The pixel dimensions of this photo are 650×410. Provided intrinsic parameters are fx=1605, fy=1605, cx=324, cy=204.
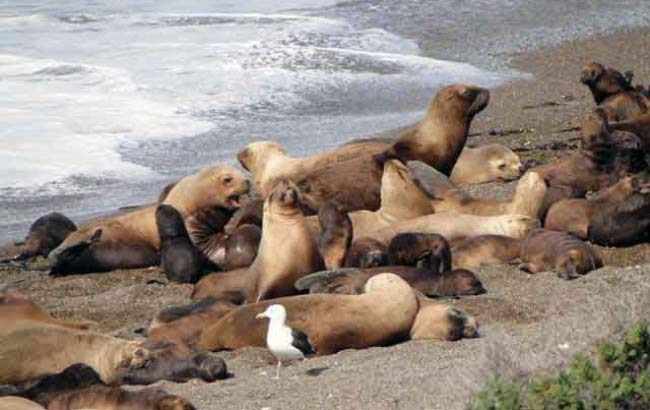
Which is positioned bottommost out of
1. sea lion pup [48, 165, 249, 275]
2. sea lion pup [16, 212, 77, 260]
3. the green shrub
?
sea lion pup [16, 212, 77, 260]

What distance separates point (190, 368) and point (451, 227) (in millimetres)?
3211

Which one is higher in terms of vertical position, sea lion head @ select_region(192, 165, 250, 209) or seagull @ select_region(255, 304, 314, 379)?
seagull @ select_region(255, 304, 314, 379)

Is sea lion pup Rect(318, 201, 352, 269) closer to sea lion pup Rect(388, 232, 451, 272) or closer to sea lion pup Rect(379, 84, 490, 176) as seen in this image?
sea lion pup Rect(388, 232, 451, 272)

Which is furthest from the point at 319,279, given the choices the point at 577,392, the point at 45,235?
the point at 577,392

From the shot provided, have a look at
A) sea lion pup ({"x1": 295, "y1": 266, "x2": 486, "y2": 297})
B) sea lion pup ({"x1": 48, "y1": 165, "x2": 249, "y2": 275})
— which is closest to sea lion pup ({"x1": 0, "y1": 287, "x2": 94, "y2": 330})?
sea lion pup ({"x1": 295, "y1": 266, "x2": 486, "y2": 297})

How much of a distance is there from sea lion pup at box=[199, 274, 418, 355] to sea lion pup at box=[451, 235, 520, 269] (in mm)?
1630

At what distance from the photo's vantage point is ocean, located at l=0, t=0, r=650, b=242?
565 inches

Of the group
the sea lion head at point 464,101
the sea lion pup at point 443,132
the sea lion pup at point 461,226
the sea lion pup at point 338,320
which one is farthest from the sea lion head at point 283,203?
the sea lion head at point 464,101

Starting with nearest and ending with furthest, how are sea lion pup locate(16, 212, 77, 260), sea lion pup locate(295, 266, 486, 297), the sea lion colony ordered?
the sea lion colony, sea lion pup locate(295, 266, 486, 297), sea lion pup locate(16, 212, 77, 260)

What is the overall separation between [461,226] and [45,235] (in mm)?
3024

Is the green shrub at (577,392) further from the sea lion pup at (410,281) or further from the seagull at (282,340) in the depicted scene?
the sea lion pup at (410,281)

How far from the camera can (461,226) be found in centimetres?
1005

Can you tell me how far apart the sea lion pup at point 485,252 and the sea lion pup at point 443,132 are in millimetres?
2038

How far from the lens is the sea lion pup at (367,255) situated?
30.3 ft
